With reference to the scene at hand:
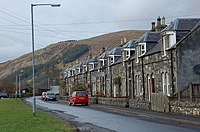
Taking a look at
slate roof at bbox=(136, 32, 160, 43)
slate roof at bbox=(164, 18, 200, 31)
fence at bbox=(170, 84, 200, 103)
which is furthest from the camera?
slate roof at bbox=(136, 32, 160, 43)

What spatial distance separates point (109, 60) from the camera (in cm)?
5741

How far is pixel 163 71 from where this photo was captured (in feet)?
122

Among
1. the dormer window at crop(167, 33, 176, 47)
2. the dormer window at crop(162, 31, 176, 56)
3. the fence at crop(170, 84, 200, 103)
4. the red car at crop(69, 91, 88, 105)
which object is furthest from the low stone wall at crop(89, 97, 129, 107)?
the fence at crop(170, 84, 200, 103)

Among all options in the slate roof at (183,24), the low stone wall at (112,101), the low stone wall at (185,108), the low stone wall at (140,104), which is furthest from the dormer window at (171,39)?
the low stone wall at (112,101)

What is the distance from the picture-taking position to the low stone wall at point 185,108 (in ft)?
83.1

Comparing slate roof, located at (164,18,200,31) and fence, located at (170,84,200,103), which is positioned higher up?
slate roof, located at (164,18,200,31)

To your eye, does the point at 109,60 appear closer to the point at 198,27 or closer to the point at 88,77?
the point at 88,77

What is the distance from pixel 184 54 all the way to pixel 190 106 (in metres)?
9.04

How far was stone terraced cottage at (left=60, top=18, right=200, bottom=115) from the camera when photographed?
96.1 feet

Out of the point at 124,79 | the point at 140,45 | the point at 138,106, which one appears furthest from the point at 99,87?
the point at 138,106

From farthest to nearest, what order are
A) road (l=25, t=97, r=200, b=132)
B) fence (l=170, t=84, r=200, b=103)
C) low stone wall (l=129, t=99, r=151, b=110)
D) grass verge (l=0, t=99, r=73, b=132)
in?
Answer: 1. low stone wall (l=129, t=99, r=151, b=110)
2. fence (l=170, t=84, r=200, b=103)
3. road (l=25, t=97, r=200, b=132)
4. grass verge (l=0, t=99, r=73, b=132)

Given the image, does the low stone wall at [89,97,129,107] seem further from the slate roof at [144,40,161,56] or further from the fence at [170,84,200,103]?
the fence at [170,84,200,103]

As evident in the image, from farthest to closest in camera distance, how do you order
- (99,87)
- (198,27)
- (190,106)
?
1. (99,87)
2. (198,27)
3. (190,106)

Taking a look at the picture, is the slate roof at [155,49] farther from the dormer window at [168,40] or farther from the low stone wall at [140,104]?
the low stone wall at [140,104]
